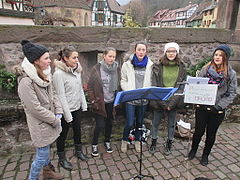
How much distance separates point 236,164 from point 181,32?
302cm

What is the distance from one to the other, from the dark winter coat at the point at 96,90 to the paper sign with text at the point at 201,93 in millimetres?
1323

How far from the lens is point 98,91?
3.07 metres

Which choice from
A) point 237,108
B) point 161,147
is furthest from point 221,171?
point 237,108

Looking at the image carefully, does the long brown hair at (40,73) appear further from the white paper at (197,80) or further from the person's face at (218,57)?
the person's face at (218,57)

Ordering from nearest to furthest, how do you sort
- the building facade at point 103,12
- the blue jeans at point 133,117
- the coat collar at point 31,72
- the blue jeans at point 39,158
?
the coat collar at point 31,72
the blue jeans at point 39,158
the blue jeans at point 133,117
the building facade at point 103,12

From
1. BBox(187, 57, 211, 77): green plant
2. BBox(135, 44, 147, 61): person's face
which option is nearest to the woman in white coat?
BBox(135, 44, 147, 61): person's face

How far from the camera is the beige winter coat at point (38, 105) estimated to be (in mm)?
2105

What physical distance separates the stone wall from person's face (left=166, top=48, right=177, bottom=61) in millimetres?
1496

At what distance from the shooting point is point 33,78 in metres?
2.11

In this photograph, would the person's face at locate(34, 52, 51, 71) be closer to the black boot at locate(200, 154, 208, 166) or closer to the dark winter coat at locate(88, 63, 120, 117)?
the dark winter coat at locate(88, 63, 120, 117)

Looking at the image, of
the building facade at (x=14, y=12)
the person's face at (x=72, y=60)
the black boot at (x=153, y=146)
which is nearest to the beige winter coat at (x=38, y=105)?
the person's face at (x=72, y=60)

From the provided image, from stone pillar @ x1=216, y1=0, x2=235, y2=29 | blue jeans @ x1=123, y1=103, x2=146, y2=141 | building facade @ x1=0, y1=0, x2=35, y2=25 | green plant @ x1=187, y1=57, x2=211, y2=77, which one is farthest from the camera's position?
building facade @ x1=0, y1=0, x2=35, y2=25

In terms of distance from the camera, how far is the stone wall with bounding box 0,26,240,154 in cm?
348

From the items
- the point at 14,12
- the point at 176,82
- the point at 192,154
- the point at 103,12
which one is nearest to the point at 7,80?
the point at 176,82
